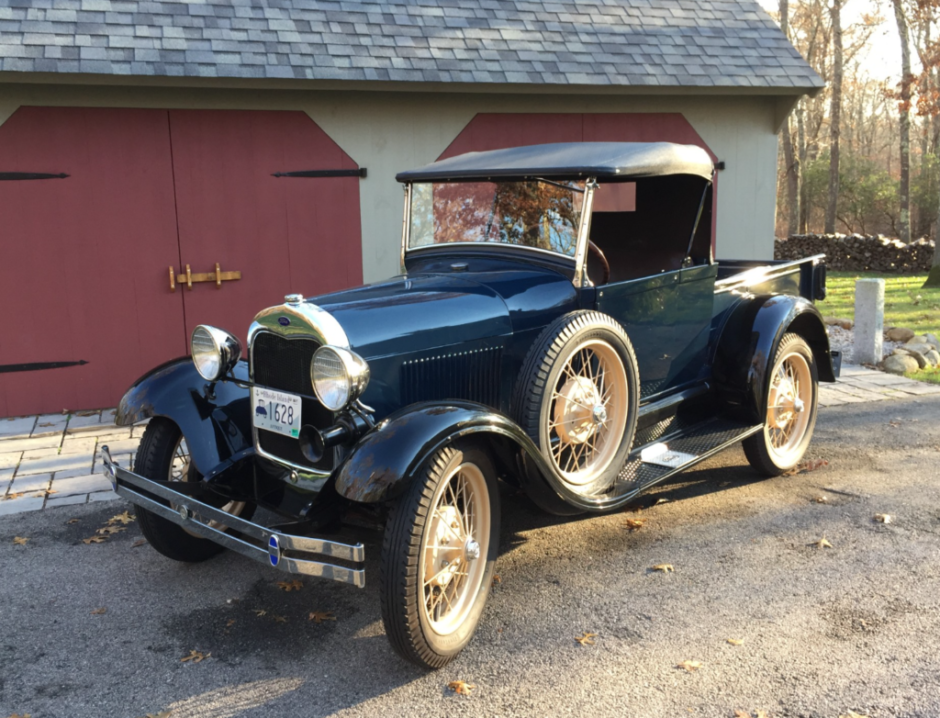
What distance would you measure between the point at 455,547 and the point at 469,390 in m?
0.81

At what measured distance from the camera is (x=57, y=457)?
5.57 metres

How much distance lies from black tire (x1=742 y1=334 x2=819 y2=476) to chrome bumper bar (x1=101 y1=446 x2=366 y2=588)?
2848 millimetres

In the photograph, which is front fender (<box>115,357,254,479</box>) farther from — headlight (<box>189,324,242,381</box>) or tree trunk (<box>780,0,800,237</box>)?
tree trunk (<box>780,0,800,237</box>)

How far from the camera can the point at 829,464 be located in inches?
206

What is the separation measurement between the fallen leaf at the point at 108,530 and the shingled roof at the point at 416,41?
368cm

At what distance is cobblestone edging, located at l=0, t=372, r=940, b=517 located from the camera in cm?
490

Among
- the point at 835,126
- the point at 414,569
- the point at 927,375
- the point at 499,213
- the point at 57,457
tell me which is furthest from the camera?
the point at 835,126

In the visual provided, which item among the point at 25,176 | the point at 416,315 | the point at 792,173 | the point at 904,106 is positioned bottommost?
the point at 416,315

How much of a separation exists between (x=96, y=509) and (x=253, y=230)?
3.18m

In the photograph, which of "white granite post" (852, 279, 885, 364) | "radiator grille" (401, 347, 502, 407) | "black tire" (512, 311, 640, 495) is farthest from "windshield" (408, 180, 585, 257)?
"white granite post" (852, 279, 885, 364)

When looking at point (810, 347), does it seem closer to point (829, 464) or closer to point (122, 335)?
point (829, 464)

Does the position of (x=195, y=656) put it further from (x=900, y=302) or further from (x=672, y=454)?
(x=900, y=302)

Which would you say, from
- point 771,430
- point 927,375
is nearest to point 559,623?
point 771,430

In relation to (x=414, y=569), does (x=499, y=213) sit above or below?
above
